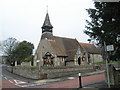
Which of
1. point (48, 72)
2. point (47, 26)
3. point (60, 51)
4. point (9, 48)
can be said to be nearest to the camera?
point (48, 72)

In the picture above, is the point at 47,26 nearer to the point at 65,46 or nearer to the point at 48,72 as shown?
the point at 65,46

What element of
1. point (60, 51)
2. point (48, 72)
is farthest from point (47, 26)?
point (48, 72)

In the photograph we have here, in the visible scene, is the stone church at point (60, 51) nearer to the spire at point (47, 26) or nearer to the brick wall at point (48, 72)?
the spire at point (47, 26)

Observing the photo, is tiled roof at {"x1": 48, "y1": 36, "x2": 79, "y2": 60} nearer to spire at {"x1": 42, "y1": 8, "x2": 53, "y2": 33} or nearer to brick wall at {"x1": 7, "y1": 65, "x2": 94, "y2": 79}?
spire at {"x1": 42, "y1": 8, "x2": 53, "y2": 33}

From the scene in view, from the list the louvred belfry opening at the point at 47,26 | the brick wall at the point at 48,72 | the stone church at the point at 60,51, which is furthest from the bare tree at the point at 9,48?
the brick wall at the point at 48,72

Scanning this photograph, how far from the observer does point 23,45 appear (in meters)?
51.6

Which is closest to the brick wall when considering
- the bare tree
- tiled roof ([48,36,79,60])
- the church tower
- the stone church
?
the stone church

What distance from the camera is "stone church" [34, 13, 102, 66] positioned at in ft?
131

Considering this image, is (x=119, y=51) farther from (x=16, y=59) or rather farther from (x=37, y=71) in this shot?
(x=16, y=59)

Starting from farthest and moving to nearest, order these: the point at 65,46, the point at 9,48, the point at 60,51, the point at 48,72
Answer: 1. the point at 9,48
2. the point at 65,46
3. the point at 60,51
4. the point at 48,72

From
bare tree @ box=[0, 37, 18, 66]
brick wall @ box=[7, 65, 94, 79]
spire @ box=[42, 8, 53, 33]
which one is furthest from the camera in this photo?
bare tree @ box=[0, 37, 18, 66]

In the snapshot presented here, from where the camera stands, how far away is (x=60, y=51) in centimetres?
4191

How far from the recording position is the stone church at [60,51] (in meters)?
39.8

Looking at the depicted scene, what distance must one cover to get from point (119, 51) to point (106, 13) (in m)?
2.52
